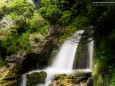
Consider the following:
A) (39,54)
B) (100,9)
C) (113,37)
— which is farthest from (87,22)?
(39,54)

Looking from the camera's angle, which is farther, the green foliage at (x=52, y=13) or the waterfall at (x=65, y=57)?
the green foliage at (x=52, y=13)

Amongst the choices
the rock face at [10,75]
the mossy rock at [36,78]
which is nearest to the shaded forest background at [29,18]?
the rock face at [10,75]

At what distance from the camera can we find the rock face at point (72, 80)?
1146cm

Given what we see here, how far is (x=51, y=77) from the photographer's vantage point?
13.1 m

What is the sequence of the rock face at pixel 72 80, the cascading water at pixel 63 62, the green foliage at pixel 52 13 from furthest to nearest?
the green foliage at pixel 52 13
the cascading water at pixel 63 62
the rock face at pixel 72 80

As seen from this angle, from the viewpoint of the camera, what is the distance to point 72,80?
1176 cm

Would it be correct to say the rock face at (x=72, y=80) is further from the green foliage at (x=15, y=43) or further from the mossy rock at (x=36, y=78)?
the green foliage at (x=15, y=43)

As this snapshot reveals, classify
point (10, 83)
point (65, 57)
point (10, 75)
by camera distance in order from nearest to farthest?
point (10, 83)
point (10, 75)
point (65, 57)

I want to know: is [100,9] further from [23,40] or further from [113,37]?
[23,40]

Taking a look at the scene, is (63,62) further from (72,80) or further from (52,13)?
(52,13)

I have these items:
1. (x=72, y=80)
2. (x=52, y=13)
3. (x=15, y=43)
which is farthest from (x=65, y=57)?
(x=72, y=80)

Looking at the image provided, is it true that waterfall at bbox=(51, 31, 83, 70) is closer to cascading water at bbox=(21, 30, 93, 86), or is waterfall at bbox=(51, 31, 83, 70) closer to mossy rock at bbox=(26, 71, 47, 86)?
cascading water at bbox=(21, 30, 93, 86)

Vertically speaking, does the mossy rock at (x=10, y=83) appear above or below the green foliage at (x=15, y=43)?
below

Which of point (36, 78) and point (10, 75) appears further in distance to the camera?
point (10, 75)
